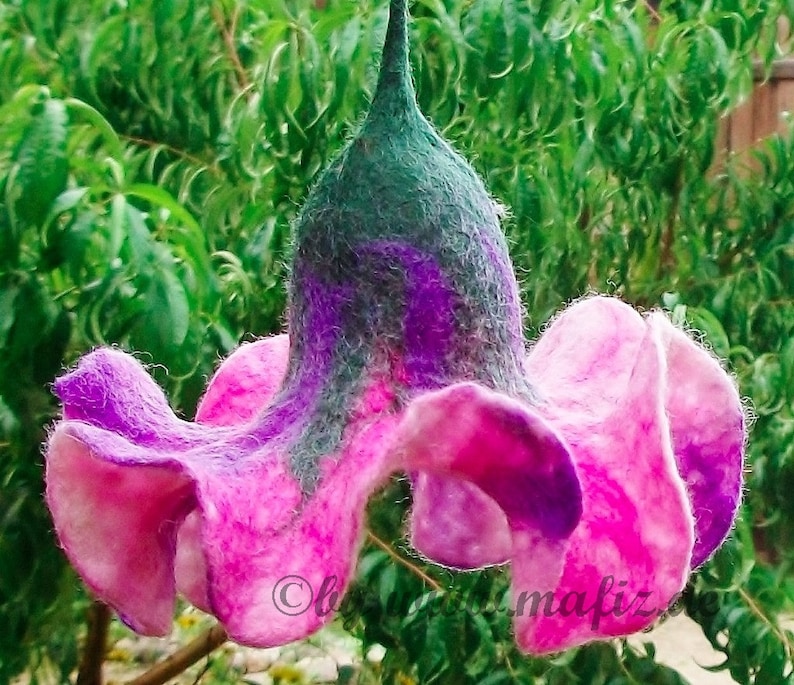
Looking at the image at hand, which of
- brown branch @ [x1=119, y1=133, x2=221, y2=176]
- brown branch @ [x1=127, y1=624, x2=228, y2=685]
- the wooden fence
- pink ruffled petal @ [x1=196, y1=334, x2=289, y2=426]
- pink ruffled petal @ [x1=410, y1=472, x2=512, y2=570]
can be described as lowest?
brown branch @ [x1=127, y1=624, x2=228, y2=685]

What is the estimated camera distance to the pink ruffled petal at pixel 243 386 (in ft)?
1.47

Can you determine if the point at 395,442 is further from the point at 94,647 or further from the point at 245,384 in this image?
the point at 94,647

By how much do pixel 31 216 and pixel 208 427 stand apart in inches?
7.8

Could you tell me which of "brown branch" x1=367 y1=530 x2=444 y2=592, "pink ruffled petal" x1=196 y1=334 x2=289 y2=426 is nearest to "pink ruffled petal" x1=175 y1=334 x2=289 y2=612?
"pink ruffled petal" x1=196 y1=334 x2=289 y2=426

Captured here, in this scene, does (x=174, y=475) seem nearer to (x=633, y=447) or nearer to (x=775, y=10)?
(x=633, y=447)

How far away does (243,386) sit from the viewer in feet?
1.49

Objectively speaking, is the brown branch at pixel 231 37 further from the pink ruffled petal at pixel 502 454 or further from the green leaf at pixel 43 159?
the pink ruffled petal at pixel 502 454

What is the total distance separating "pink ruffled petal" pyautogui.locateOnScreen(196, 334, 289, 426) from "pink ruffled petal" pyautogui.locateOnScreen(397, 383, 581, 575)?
0.13 meters

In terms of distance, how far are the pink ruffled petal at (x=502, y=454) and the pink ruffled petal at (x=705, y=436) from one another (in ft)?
0.27

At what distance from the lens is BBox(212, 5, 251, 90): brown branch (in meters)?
0.86

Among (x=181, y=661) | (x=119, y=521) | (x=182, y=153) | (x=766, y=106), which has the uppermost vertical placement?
(x=119, y=521)

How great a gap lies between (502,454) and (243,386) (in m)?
0.18

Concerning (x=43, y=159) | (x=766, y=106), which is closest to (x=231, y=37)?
(x=43, y=159)

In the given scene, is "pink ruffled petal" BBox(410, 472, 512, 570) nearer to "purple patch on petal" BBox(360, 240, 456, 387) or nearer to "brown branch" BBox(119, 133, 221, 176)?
"purple patch on petal" BBox(360, 240, 456, 387)
